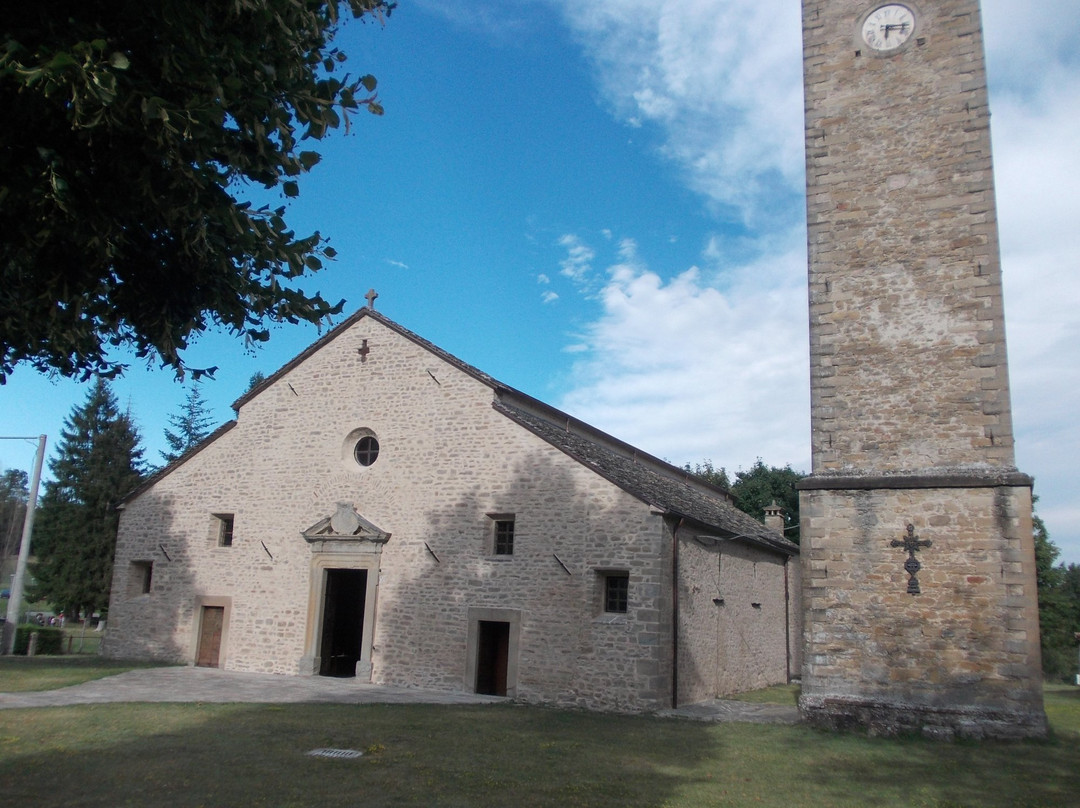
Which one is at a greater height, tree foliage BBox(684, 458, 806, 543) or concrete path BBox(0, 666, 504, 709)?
tree foliage BBox(684, 458, 806, 543)

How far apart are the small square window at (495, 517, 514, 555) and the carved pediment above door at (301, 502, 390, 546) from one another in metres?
2.61

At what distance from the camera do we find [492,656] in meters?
16.4

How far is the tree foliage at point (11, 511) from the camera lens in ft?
193

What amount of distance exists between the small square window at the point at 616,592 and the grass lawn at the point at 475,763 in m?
2.46

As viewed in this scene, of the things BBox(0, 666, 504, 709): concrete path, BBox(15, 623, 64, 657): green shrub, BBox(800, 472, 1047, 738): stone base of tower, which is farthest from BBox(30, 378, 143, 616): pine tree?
BBox(800, 472, 1047, 738): stone base of tower

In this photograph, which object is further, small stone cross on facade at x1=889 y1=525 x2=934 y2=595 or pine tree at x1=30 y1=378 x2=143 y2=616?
pine tree at x1=30 y1=378 x2=143 y2=616

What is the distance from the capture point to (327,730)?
36.5 feet

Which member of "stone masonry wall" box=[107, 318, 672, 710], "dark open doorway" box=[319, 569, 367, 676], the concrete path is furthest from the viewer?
"dark open doorway" box=[319, 569, 367, 676]

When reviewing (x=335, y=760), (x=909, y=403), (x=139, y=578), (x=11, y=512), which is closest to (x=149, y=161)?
(x=335, y=760)

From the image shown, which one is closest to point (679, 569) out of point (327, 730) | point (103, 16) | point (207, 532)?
point (327, 730)

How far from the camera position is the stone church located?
15.0 meters

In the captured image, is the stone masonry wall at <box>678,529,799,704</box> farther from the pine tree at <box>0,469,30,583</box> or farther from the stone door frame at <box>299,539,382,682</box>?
the pine tree at <box>0,469,30,583</box>

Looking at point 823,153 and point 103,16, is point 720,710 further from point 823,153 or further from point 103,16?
point 103,16

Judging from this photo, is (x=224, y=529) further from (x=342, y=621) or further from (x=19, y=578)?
(x=19, y=578)
